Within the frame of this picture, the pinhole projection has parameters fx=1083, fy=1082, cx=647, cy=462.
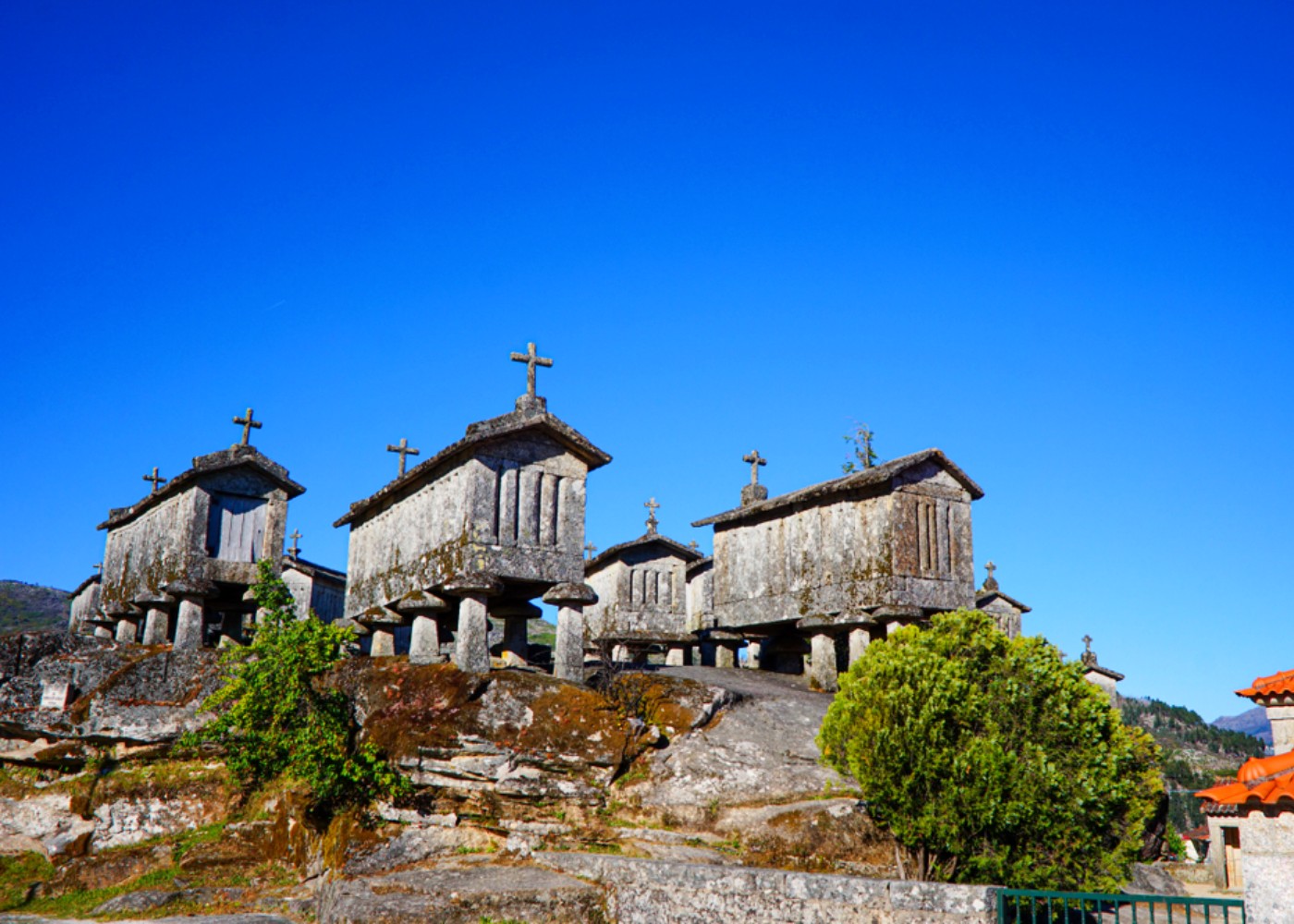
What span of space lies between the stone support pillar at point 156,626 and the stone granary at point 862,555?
11698 mm

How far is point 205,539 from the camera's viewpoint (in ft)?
65.4

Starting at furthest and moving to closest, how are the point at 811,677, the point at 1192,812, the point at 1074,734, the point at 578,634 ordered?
the point at 1192,812 → the point at 811,677 → the point at 578,634 → the point at 1074,734

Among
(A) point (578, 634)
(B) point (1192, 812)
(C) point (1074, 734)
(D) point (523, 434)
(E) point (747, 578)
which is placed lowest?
(B) point (1192, 812)

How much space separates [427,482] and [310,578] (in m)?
9.03

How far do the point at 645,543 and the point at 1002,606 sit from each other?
9.39 metres

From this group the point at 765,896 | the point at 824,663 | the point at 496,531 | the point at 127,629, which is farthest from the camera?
the point at 127,629

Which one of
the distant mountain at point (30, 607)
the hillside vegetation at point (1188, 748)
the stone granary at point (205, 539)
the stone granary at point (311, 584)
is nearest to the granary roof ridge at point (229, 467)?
the stone granary at point (205, 539)

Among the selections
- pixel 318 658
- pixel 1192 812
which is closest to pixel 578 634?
pixel 318 658

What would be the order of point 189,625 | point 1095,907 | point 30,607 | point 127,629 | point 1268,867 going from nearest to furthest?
point 1268,867 → point 1095,907 → point 189,625 → point 127,629 → point 30,607

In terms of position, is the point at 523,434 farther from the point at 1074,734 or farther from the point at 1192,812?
the point at 1192,812

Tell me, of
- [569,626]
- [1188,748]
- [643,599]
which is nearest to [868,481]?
[569,626]

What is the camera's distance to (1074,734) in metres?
13.1

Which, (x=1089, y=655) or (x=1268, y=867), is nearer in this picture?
(x=1268, y=867)

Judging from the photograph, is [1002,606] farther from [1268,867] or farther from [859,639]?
[1268,867]
